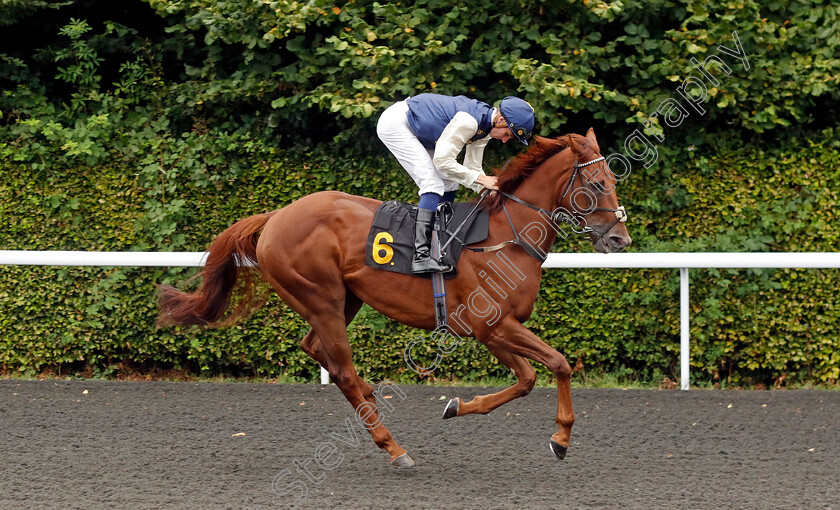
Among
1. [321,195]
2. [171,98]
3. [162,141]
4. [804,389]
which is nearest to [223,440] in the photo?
[321,195]

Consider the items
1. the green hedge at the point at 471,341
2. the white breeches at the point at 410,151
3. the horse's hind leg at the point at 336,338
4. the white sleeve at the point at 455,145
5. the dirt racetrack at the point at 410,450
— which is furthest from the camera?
the green hedge at the point at 471,341

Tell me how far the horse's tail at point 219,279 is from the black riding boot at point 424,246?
3.59 feet

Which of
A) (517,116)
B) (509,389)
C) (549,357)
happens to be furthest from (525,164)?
(509,389)

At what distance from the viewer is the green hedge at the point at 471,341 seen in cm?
707

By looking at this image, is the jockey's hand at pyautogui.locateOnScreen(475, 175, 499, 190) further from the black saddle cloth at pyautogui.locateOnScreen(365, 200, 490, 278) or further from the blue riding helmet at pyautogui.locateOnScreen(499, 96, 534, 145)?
the blue riding helmet at pyautogui.locateOnScreen(499, 96, 534, 145)

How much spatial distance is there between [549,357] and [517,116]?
51.8 inches

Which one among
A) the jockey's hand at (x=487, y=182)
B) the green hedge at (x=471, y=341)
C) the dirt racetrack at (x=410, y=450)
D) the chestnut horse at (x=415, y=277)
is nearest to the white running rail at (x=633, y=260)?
the green hedge at (x=471, y=341)

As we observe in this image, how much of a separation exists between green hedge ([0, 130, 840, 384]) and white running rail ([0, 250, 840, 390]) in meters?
0.37

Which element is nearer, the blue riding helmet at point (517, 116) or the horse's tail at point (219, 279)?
the blue riding helmet at point (517, 116)

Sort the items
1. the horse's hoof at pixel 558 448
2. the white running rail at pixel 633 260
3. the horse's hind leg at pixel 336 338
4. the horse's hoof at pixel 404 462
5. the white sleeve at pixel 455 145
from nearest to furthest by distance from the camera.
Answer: the horse's hoof at pixel 558 448 → the white sleeve at pixel 455 145 → the horse's hoof at pixel 404 462 → the horse's hind leg at pixel 336 338 → the white running rail at pixel 633 260

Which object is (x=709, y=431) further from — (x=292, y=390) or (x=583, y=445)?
(x=292, y=390)

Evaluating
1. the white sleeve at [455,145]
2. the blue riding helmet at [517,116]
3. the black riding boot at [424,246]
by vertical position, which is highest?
the blue riding helmet at [517,116]

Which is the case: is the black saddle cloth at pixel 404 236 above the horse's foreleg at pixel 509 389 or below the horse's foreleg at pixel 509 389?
above

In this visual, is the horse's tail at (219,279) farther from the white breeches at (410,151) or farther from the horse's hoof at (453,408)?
the horse's hoof at (453,408)
